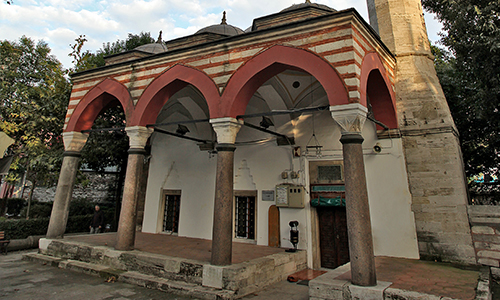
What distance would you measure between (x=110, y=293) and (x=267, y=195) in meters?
4.35

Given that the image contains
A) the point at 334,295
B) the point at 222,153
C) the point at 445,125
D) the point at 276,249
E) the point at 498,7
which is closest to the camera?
the point at 334,295

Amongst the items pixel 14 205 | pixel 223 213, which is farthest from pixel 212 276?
pixel 14 205

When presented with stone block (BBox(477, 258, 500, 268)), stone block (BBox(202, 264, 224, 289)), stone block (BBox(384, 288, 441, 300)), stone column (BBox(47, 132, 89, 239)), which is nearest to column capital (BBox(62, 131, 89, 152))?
stone column (BBox(47, 132, 89, 239))

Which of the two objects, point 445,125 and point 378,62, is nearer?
point 378,62

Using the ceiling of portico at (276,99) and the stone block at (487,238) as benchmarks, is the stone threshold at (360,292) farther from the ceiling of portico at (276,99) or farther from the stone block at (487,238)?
the ceiling of portico at (276,99)

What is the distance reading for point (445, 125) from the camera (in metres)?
6.20

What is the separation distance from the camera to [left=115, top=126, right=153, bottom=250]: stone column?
19.2 ft

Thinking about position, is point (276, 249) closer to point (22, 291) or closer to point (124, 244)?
point (124, 244)

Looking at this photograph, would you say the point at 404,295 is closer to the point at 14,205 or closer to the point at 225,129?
the point at 225,129

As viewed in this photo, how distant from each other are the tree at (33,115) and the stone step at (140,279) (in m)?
3.94

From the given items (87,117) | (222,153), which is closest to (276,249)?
(222,153)

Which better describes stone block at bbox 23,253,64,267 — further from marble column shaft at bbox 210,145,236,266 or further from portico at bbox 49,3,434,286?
marble column shaft at bbox 210,145,236,266

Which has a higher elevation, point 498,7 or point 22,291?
point 498,7

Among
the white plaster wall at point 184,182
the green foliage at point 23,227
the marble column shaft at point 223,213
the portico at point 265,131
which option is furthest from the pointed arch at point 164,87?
the green foliage at point 23,227
